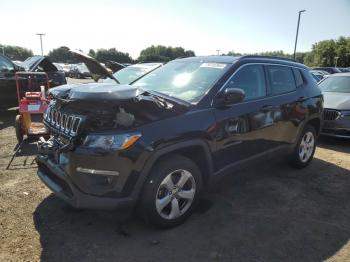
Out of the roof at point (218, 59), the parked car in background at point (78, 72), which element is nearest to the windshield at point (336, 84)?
the roof at point (218, 59)

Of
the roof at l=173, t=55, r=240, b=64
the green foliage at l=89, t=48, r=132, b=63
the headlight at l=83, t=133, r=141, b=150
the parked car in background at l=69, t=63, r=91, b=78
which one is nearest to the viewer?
the headlight at l=83, t=133, r=141, b=150

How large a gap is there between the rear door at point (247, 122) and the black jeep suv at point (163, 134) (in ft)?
0.04

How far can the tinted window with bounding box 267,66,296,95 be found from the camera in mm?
4840

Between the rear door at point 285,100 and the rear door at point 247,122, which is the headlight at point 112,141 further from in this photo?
the rear door at point 285,100

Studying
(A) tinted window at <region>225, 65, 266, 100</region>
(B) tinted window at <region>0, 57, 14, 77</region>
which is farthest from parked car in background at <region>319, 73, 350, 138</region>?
(B) tinted window at <region>0, 57, 14, 77</region>

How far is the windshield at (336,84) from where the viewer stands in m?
8.56

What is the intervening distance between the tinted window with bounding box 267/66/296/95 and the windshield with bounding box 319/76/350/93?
153 inches

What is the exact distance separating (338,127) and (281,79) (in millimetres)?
3127

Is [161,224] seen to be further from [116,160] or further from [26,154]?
[26,154]

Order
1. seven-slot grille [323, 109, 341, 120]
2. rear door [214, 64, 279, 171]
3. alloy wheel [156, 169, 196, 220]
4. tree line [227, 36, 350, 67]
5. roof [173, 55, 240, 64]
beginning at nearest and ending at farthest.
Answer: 1. alloy wheel [156, 169, 196, 220]
2. rear door [214, 64, 279, 171]
3. roof [173, 55, 240, 64]
4. seven-slot grille [323, 109, 341, 120]
5. tree line [227, 36, 350, 67]

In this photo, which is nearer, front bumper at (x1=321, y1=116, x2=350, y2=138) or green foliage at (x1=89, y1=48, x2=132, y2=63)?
front bumper at (x1=321, y1=116, x2=350, y2=138)

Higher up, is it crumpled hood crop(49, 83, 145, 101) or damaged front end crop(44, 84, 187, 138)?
Answer: crumpled hood crop(49, 83, 145, 101)

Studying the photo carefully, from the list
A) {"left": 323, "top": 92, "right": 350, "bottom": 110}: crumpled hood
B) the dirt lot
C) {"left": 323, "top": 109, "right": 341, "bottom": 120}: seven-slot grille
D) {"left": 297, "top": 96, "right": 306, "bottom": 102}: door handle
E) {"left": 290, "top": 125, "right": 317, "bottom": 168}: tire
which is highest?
{"left": 297, "top": 96, "right": 306, "bottom": 102}: door handle

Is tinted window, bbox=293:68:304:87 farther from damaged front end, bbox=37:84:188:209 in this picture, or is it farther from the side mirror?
damaged front end, bbox=37:84:188:209
